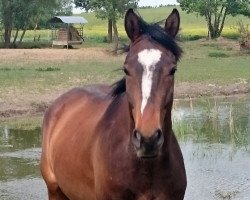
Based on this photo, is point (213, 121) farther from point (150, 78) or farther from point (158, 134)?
point (158, 134)

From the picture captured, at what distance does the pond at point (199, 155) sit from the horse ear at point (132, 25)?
4344mm

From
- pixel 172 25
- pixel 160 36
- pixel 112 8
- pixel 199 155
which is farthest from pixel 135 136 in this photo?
pixel 112 8

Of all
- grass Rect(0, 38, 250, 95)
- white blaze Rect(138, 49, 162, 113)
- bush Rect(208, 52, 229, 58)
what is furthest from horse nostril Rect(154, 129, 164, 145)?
bush Rect(208, 52, 229, 58)

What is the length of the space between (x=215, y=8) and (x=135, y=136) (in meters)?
45.6

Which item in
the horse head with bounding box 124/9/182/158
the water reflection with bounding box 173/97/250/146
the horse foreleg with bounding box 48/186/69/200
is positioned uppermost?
the horse head with bounding box 124/9/182/158

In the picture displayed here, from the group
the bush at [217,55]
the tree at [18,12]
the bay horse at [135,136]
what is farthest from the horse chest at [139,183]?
the tree at [18,12]

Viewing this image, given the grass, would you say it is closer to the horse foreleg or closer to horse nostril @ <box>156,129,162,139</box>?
the horse foreleg

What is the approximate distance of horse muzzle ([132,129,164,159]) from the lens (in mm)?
3413

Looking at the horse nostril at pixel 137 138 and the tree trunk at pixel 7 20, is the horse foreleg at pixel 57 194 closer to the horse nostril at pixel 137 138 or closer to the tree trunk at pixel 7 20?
the horse nostril at pixel 137 138

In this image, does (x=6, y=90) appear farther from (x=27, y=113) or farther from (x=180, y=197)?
(x=180, y=197)

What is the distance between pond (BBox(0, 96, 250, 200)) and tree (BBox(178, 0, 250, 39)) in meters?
31.3

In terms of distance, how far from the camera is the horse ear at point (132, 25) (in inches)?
160

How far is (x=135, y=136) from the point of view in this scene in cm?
353

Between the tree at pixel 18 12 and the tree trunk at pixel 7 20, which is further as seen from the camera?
the tree at pixel 18 12
